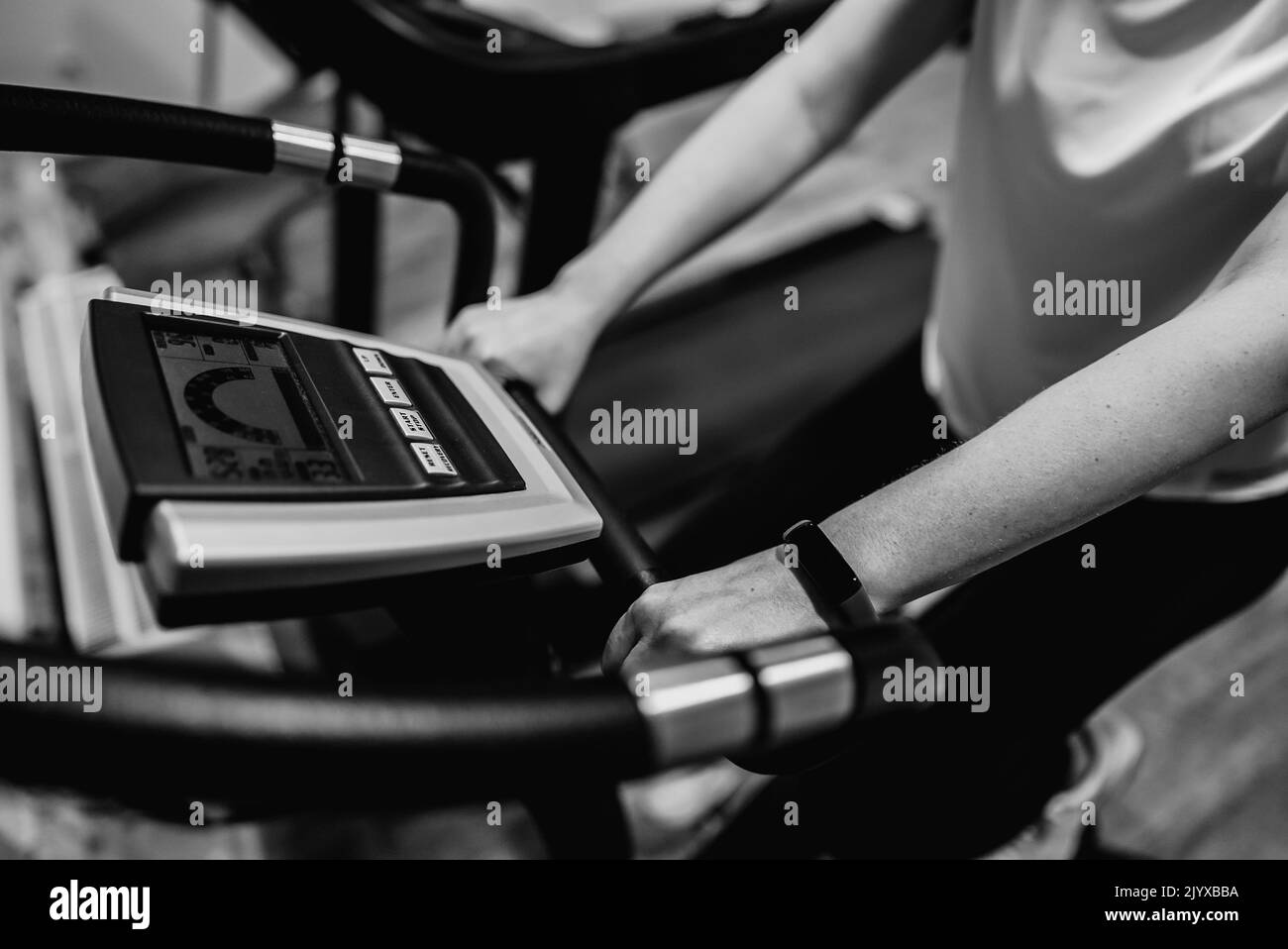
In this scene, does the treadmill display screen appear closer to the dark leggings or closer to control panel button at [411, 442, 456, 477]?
control panel button at [411, 442, 456, 477]

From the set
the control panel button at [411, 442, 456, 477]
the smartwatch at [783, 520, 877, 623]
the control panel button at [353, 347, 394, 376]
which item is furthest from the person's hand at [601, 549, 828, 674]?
the control panel button at [353, 347, 394, 376]

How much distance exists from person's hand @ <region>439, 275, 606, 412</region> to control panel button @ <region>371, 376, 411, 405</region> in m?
0.13

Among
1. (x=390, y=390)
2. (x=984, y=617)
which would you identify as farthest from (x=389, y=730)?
(x=984, y=617)

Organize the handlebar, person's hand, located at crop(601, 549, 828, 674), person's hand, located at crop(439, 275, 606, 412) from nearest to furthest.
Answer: the handlebar < person's hand, located at crop(601, 549, 828, 674) < person's hand, located at crop(439, 275, 606, 412)

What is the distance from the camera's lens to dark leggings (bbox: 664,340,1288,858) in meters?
0.90

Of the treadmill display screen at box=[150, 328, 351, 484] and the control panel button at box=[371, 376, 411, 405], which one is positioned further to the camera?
the control panel button at box=[371, 376, 411, 405]

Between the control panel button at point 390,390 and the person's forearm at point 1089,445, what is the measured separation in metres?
0.35

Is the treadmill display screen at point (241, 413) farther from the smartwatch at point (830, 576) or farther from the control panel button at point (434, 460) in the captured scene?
the smartwatch at point (830, 576)

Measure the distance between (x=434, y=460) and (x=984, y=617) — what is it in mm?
549

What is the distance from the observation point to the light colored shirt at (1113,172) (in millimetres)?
729

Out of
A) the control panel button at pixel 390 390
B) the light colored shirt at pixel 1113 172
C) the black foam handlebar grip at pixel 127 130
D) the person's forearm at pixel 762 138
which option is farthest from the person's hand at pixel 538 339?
the light colored shirt at pixel 1113 172

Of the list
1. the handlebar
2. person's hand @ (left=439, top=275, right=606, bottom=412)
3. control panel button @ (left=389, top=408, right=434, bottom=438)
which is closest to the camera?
the handlebar

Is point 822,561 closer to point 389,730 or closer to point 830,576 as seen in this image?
point 830,576

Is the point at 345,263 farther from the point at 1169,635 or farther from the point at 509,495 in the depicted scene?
the point at 1169,635
